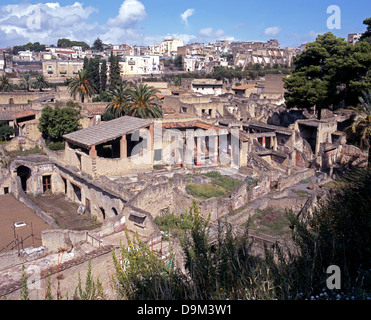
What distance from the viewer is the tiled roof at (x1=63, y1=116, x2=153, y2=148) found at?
2275 centimetres

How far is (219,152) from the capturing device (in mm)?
29844

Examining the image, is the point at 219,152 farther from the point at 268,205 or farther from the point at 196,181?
the point at 268,205

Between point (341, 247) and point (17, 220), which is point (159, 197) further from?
point (341, 247)

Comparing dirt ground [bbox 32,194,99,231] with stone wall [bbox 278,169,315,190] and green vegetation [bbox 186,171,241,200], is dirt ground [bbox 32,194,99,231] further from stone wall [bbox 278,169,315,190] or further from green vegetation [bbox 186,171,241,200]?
stone wall [bbox 278,169,315,190]

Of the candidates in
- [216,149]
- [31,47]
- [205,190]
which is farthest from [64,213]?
[31,47]

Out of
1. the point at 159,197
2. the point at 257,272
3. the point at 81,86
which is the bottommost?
the point at 159,197

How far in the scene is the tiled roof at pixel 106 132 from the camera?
74.6ft

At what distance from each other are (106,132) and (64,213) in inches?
223

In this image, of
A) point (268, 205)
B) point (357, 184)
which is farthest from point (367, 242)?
point (268, 205)

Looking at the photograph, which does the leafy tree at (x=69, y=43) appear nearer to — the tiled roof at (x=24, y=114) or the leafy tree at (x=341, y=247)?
the tiled roof at (x=24, y=114)

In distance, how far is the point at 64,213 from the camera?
Answer: 21.8 m

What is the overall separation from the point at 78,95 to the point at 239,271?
4056 centimetres

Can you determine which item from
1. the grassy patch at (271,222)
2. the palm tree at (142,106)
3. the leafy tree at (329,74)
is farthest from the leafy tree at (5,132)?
the leafy tree at (329,74)

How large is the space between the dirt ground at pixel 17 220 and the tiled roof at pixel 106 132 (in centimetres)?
504
